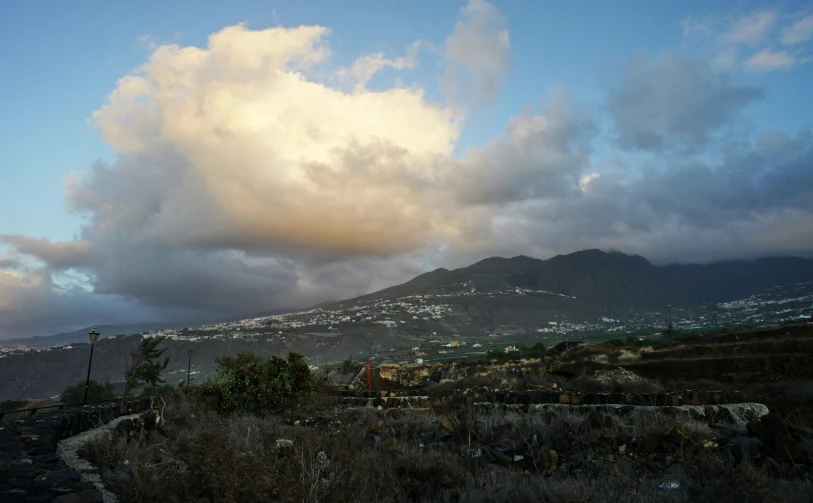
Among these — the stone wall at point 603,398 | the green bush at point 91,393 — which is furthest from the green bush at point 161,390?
the stone wall at point 603,398

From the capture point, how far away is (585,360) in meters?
32.1

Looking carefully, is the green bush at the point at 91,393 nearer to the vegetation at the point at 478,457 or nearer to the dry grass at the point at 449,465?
the vegetation at the point at 478,457

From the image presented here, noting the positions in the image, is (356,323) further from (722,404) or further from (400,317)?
(722,404)

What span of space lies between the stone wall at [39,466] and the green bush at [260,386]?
8889mm

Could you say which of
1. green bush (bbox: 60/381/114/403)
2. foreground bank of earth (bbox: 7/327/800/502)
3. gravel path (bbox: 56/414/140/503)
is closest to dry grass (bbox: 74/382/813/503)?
foreground bank of earth (bbox: 7/327/800/502)

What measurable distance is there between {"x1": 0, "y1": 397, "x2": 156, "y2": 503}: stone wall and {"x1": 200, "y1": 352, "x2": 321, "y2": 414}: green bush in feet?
29.2

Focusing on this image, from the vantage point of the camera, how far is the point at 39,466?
220 inches

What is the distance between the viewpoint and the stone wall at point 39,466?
4.56 meters

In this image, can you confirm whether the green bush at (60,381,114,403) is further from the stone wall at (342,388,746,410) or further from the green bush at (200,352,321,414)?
the stone wall at (342,388,746,410)

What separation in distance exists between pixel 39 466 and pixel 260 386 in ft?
45.4

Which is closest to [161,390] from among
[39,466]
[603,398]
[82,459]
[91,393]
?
[82,459]

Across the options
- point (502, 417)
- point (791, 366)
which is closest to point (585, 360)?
point (791, 366)

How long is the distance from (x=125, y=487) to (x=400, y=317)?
14422cm

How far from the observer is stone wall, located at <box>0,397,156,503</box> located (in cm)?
456
